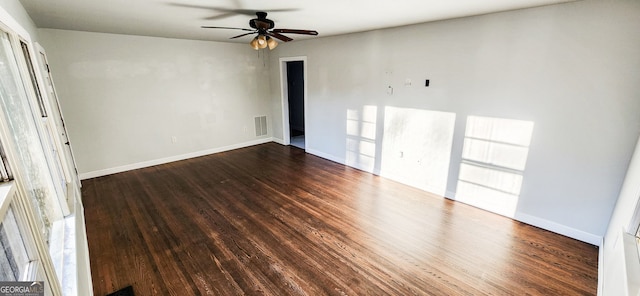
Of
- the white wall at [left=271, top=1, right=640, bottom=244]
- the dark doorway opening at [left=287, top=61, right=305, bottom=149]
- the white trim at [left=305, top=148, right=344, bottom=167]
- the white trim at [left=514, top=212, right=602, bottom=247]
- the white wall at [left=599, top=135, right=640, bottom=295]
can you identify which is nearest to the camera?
the white wall at [left=599, top=135, right=640, bottom=295]

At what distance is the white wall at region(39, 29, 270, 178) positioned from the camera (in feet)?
13.8

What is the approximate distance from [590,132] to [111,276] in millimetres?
4587

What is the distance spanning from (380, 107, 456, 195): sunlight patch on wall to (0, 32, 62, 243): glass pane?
3922 millimetres

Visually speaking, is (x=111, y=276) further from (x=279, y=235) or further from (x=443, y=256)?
(x=443, y=256)

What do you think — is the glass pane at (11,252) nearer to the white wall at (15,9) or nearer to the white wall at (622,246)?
the white wall at (15,9)

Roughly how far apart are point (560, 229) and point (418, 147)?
5.95 ft

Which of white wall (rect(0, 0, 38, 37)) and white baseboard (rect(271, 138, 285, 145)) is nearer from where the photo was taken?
white wall (rect(0, 0, 38, 37))

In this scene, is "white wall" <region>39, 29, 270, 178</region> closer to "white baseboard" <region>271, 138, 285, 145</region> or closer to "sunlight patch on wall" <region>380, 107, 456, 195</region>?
"white baseboard" <region>271, 138, 285, 145</region>

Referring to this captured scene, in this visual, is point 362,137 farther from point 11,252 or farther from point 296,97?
point 11,252

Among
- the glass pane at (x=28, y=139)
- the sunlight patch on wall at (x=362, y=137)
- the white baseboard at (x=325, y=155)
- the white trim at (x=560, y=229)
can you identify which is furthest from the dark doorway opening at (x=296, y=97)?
the glass pane at (x=28, y=139)

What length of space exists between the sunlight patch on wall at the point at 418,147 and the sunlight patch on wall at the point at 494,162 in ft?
0.85

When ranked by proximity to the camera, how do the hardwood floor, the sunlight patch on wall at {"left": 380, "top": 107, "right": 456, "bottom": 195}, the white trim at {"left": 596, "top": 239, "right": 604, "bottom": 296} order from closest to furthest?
1. the white trim at {"left": 596, "top": 239, "right": 604, "bottom": 296}
2. the hardwood floor
3. the sunlight patch on wall at {"left": 380, "top": 107, "right": 456, "bottom": 195}

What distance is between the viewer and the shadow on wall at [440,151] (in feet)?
10.2

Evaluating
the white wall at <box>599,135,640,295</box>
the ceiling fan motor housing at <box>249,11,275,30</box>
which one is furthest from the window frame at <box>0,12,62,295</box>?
the white wall at <box>599,135,640,295</box>
